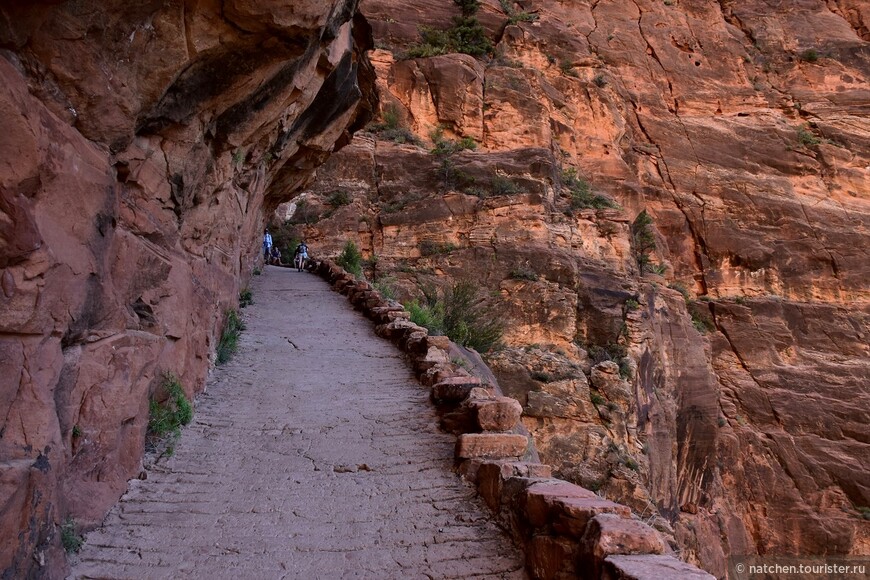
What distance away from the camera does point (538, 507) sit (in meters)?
3.94

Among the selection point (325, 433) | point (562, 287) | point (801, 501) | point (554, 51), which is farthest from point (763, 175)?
point (325, 433)

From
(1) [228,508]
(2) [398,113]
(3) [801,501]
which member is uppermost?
(2) [398,113]

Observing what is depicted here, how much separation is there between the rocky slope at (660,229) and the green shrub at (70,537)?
43.8 ft

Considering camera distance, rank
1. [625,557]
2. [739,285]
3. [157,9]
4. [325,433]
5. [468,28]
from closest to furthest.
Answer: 1. [625,557]
2. [157,9]
3. [325,433]
4. [468,28]
5. [739,285]

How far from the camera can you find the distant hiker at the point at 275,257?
20266mm

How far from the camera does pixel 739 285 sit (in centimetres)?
3011

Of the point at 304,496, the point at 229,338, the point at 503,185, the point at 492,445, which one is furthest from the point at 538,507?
the point at 503,185

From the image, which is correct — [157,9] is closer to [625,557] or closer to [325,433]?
[325,433]

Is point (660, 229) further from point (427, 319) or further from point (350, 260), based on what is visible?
point (427, 319)

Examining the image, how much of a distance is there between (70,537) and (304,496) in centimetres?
172

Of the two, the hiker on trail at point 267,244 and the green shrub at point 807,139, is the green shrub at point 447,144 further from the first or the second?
the green shrub at point 807,139

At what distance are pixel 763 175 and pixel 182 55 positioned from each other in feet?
114

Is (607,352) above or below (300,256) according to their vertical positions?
below

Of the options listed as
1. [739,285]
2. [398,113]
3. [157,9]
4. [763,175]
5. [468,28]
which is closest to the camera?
[157,9]
